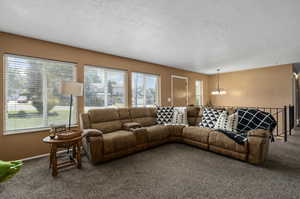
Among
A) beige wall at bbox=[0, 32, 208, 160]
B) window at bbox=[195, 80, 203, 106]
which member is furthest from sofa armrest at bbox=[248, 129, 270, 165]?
window at bbox=[195, 80, 203, 106]

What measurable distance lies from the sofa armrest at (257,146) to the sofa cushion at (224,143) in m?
0.09

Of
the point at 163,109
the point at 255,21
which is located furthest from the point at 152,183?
the point at 255,21

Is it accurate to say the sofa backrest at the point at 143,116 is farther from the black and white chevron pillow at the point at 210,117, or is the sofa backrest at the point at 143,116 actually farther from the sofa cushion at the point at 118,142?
the black and white chevron pillow at the point at 210,117

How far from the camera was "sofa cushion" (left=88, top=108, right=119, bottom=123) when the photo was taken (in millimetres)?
3248

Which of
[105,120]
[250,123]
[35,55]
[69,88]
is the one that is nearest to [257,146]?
[250,123]

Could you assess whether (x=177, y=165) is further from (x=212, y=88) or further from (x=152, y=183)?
(x=212, y=88)

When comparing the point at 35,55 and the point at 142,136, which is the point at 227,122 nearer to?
the point at 142,136

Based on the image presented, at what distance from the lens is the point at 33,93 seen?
118 inches

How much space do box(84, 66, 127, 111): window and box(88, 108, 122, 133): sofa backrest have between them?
1.88 ft

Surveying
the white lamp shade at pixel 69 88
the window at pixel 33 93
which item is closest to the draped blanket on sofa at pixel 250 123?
the white lamp shade at pixel 69 88

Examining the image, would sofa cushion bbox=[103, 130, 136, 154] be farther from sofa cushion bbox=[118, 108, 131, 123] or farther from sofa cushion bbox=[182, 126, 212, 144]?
sofa cushion bbox=[182, 126, 212, 144]

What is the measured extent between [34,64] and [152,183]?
3313 mm

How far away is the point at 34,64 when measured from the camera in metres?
3.02

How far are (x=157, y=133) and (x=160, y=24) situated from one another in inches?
93.1
